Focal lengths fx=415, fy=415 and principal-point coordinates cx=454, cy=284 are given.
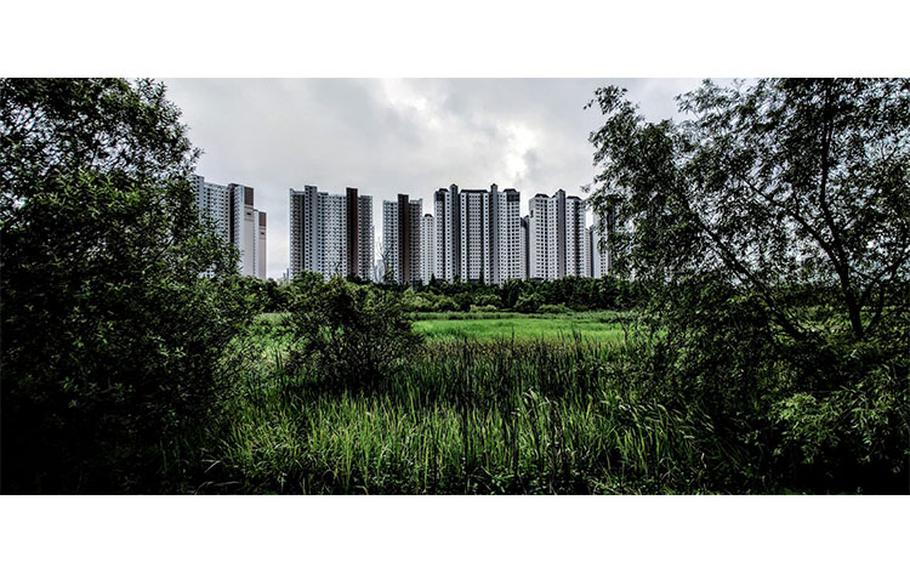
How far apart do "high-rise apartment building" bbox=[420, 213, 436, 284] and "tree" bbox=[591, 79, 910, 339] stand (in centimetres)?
144

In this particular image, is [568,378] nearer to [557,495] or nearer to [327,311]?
[557,495]

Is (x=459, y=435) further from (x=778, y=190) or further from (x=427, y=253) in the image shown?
Result: (x=778, y=190)

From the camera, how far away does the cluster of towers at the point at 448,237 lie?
324 cm

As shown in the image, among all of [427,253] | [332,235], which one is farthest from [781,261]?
[332,235]

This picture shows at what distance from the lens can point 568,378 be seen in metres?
3.18

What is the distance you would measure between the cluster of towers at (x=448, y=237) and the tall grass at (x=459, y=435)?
74 cm

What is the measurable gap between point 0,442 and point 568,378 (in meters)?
3.67

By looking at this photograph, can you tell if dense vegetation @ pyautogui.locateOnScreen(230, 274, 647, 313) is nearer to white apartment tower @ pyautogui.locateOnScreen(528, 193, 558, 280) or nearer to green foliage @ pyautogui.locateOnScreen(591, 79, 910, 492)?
white apartment tower @ pyautogui.locateOnScreen(528, 193, 558, 280)

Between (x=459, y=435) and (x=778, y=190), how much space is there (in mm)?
2597

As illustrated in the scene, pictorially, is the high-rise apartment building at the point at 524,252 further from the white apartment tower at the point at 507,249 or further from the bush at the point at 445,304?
the bush at the point at 445,304

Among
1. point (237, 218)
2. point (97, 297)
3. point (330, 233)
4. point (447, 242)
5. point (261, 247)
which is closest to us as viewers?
point (97, 297)

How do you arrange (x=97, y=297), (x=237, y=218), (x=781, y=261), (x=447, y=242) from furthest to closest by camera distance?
(x=447, y=242) → (x=237, y=218) → (x=781, y=261) → (x=97, y=297)

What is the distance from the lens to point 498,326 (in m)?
3.47
